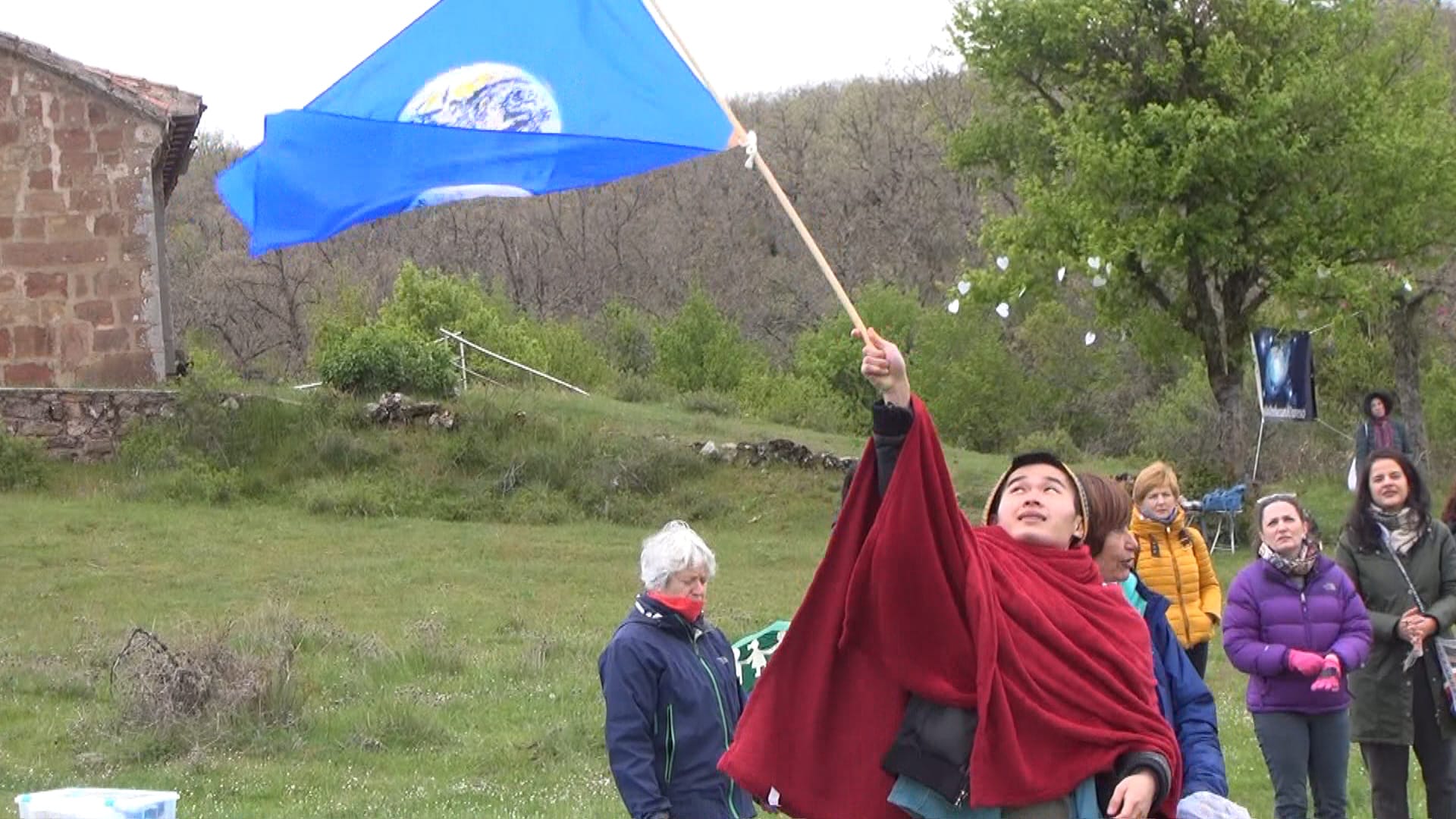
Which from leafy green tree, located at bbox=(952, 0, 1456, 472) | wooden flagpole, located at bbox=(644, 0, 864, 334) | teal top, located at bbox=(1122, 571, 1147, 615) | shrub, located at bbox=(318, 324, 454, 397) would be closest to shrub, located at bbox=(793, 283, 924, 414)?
leafy green tree, located at bbox=(952, 0, 1456, 472)

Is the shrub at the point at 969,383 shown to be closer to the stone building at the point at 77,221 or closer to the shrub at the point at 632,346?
the shrub at the point at 632,346

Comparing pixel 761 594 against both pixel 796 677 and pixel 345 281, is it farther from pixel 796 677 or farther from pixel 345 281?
pixel 345 281

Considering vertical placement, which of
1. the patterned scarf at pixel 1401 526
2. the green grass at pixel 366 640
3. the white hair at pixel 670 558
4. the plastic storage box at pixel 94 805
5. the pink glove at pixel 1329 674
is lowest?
the green grass at pixel 366 640

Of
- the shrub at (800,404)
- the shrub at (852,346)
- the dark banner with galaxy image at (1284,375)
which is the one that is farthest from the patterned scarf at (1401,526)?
the shrub at (852,346)

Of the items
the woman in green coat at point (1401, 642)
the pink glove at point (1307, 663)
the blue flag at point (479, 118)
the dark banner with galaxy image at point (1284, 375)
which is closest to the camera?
the blue flag at point (479, 118)

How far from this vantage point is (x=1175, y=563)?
8281mm

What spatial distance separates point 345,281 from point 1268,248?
35375 mm

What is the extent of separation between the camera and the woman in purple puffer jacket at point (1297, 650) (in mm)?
7395

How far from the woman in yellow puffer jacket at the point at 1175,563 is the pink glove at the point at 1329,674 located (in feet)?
3.15

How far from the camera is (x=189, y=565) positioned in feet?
66.9

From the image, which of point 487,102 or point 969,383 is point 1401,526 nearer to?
point 487,102

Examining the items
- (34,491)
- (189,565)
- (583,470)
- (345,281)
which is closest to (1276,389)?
(583,470)

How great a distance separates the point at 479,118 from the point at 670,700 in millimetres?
1882

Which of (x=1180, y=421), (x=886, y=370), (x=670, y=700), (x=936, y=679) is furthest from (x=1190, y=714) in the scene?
(x=1180, y=421)
